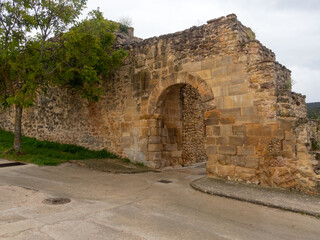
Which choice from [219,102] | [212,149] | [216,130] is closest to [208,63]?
[219,102]

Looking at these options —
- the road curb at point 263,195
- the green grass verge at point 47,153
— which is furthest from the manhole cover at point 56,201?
the green grass verge at point 47,153

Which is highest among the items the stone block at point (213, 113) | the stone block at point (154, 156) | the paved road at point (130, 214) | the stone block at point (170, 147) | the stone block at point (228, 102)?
the stone block at point (228, 102)

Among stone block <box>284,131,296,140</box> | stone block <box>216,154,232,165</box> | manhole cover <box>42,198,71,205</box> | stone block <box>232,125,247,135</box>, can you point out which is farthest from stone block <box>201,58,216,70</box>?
manhole cover <box>42,198,71,205</box>

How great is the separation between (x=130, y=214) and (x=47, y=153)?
6.82 metres

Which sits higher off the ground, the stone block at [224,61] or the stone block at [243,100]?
the stone block at [224,61]

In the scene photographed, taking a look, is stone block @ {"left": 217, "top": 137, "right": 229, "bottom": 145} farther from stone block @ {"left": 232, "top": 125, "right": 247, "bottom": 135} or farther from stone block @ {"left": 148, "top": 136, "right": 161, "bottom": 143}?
stone block @ {"left": 148, "top": 136, "right": 161, "bottom": 143}

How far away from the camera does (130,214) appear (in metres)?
4.38

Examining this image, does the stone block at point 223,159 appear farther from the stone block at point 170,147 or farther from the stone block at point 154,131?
the stone block at point 170,147

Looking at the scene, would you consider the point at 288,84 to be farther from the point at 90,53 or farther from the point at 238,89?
the point at 90,53

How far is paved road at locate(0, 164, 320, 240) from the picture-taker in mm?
3592

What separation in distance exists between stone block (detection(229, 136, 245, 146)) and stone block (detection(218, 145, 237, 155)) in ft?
0.36

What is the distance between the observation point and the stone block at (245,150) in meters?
6.56

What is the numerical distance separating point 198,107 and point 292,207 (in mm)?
7263

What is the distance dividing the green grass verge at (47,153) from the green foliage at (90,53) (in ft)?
7.46
